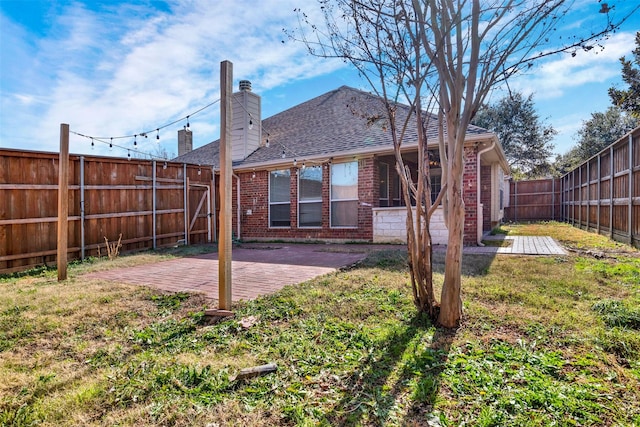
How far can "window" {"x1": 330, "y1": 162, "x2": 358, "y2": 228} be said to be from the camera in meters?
9.55

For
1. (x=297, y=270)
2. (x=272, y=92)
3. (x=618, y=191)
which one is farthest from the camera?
(x=272, y=92)

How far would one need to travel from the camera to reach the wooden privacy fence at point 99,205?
21.4 feet

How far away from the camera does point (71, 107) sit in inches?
295

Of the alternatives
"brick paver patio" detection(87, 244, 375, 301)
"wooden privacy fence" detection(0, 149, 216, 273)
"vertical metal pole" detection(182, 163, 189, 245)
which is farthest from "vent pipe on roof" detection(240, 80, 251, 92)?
"brick paver patio" detection(87, 244, 375, 301)

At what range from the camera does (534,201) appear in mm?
18109

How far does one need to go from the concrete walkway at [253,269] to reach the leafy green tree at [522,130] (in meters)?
20.8

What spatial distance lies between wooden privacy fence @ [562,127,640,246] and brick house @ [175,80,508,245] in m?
2.55

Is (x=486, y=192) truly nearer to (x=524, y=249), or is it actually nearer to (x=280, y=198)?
(x=524, y=249)

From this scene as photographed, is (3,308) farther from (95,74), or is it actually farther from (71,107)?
(95,74)

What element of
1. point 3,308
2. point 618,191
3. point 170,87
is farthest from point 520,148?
point 3,308

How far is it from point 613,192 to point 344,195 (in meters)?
6.68

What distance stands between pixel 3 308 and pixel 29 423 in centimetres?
274

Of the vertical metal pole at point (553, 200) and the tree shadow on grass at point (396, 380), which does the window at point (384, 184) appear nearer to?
the tree shadow on grass at point (396, 380)

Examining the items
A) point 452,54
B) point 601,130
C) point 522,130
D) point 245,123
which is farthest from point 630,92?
point 601,130
